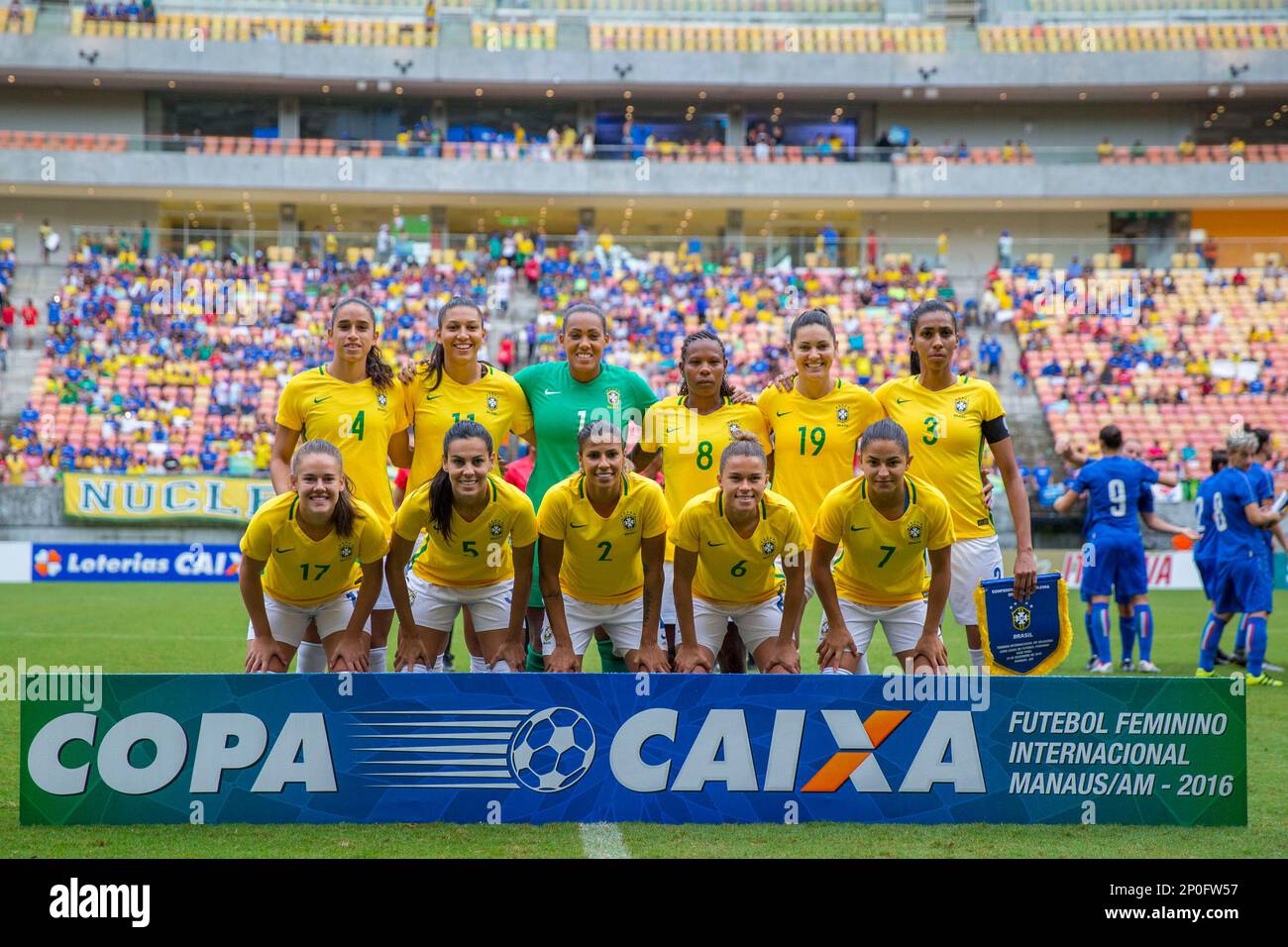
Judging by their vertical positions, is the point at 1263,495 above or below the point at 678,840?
above

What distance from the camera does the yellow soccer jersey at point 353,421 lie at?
705 centimetres

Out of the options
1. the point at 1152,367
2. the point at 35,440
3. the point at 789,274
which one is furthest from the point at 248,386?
the point at 1152,367

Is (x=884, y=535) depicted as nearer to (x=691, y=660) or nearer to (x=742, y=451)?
(x=742, y=451)

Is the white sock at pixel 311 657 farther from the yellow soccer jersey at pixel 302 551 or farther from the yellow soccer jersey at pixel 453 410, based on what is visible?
the yellow soccer jersey at pixel 453 410

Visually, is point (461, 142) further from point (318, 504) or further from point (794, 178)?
point (318, 504)

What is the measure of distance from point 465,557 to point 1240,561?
7294mm

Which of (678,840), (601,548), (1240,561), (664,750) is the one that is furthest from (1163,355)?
(678,840)

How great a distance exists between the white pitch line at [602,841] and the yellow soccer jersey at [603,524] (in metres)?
1.39

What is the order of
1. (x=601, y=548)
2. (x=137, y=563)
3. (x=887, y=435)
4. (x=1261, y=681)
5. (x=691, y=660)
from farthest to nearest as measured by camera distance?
1. (x=137, y=563)
2. (x=1261, y=681)
3. (x=601, y=548)
4. (x=691, y=660)
5. (x=887, y=435)

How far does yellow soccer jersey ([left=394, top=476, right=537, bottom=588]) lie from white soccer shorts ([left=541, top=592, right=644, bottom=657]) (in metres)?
0.39

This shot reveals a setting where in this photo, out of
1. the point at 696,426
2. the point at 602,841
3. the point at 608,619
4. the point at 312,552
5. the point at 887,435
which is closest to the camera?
the point at 602,841

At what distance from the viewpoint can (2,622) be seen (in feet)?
47.9

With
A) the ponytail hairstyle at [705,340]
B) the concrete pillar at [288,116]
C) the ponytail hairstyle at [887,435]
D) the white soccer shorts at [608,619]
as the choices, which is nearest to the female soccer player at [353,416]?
the white soccer shorts at [608,619]

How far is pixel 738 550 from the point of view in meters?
6.41
